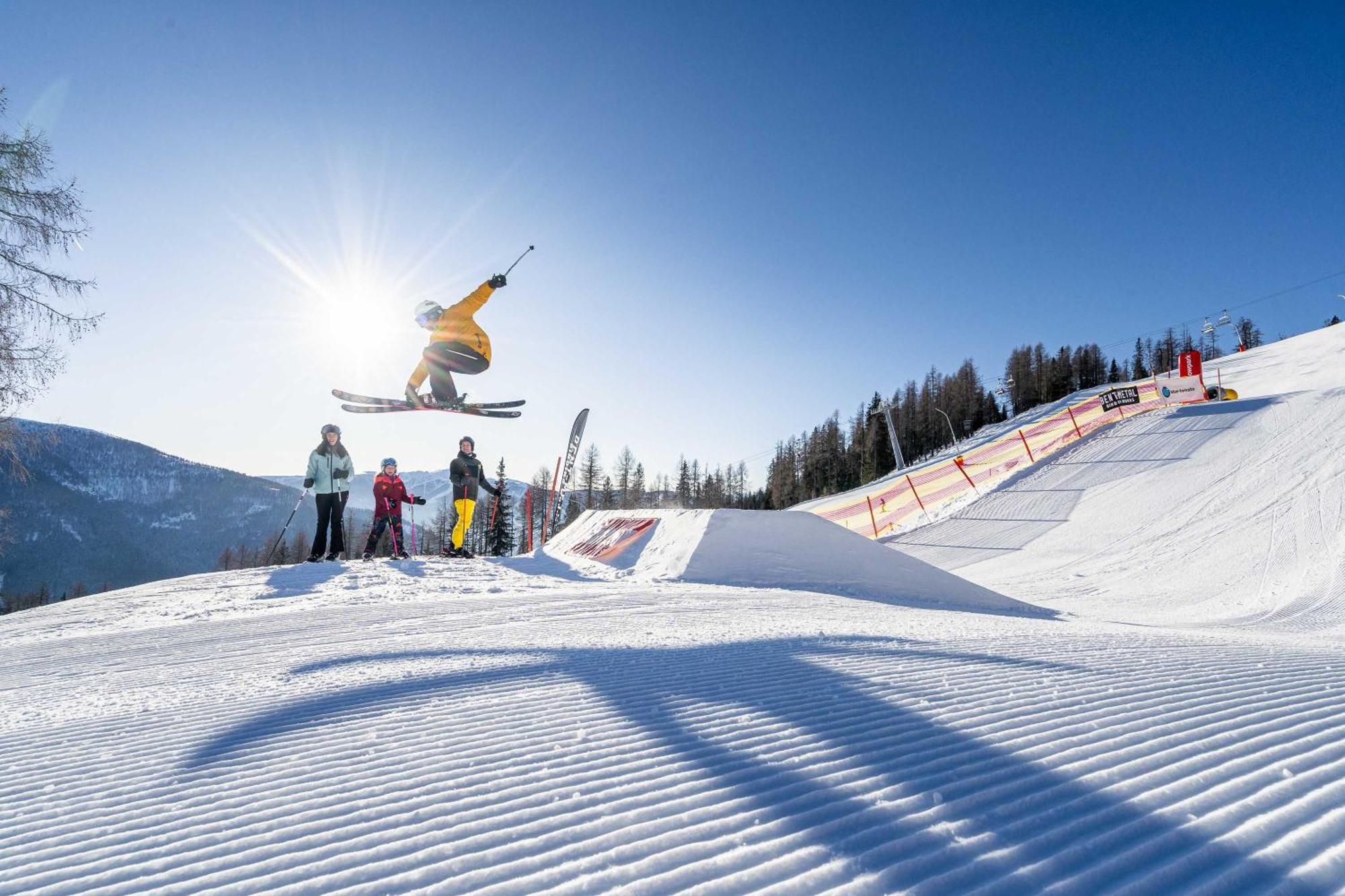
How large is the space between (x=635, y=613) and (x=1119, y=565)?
1001cm

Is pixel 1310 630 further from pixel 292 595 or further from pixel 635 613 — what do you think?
pixel 292 595

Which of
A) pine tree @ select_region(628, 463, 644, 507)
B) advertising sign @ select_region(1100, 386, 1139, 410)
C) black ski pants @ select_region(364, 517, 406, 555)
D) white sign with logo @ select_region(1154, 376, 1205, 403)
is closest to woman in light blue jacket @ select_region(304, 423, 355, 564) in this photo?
black ski pants @ select_region(364, 517, 406, 555)

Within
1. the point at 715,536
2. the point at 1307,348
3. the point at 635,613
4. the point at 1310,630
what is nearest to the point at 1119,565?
the point at 1310,630

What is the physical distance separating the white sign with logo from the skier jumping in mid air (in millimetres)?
24854

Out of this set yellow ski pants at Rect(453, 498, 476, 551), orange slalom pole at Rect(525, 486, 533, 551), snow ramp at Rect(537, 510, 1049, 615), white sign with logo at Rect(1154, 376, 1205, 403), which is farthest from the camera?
white sign with logo at Rect(1154, 376, 1205, 403)

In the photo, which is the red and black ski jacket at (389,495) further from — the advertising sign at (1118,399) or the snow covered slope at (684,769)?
the advertising sign at (1118,399)

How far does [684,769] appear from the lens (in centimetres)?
175

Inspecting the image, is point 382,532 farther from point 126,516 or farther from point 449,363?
point 126,516

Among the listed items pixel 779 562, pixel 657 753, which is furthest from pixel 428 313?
pixel 657 753

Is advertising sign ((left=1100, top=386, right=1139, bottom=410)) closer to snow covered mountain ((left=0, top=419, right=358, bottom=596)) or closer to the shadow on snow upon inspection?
the shadow on snow

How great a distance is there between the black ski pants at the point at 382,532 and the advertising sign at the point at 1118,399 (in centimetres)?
2745

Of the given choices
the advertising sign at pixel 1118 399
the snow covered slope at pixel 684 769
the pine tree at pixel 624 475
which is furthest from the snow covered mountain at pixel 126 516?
the snow covered slope at pixel 684 769

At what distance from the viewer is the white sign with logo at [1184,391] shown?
2112 cm

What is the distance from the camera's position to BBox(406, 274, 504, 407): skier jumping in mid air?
37.3ft
